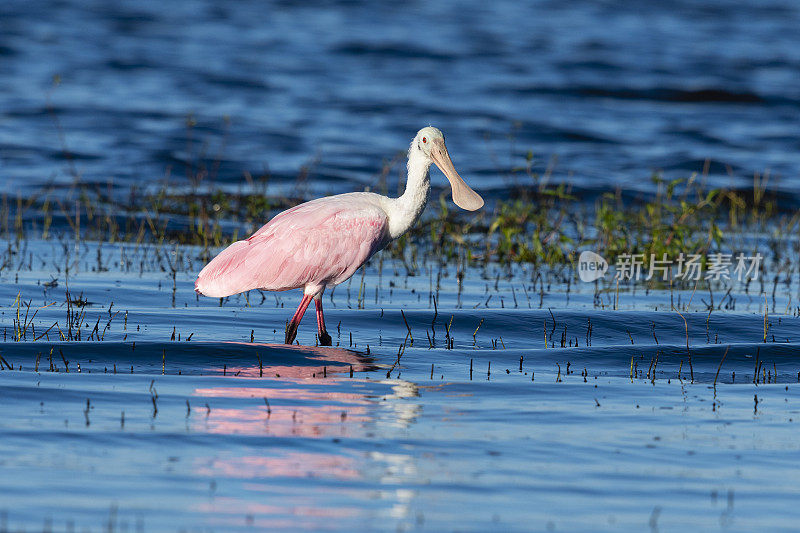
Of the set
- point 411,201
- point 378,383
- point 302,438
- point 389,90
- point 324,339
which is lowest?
point 302,438

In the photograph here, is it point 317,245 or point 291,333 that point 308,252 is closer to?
point 317,245

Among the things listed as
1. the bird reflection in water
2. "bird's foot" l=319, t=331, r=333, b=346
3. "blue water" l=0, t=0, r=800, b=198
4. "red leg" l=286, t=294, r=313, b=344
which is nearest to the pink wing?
"red leg" l=286, t=294, r=313, b=344

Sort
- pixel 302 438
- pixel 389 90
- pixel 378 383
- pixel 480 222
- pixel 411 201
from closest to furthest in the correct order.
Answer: pixel 302 438 → pixel 378 383 → pixel 411 201 → pixel 480 222 → pixel 389 90

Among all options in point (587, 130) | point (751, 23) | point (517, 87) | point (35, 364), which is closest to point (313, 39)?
point (517, 87)

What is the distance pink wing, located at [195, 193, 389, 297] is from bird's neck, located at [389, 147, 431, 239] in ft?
0.28

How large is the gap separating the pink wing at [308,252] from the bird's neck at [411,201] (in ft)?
0.28

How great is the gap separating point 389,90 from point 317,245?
2145cm

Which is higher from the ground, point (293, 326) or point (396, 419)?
point (293, 326)

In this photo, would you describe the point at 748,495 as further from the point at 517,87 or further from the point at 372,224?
the point at 517,87

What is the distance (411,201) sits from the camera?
894cm

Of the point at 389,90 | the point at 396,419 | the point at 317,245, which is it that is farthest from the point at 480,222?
the point at 389,90

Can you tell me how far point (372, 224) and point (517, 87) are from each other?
22.3m

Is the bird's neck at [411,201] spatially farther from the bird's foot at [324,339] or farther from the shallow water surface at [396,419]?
the bird's foot at [324,339]

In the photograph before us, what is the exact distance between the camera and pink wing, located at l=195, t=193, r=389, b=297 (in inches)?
351
